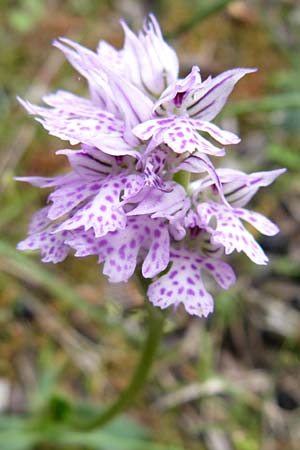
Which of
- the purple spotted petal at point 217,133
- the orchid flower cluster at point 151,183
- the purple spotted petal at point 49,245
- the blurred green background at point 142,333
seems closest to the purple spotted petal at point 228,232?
the orchid flower cluster at point 151,183

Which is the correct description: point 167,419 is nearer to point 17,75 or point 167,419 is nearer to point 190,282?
point 190,282

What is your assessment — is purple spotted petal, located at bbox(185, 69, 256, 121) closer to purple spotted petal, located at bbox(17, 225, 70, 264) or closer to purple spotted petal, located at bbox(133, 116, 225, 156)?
purple spotted petal, located at bbox(133, 116, 225, 156)

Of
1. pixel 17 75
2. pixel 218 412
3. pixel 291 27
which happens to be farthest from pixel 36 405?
pixel 291 27

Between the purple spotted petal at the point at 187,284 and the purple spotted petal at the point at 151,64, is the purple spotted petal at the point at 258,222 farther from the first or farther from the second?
the purple spotted petal at the point at 151,64

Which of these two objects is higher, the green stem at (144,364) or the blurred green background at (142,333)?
the green stem at (144,364)

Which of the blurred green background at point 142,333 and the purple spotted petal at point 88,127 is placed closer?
the purple spotted petal at point 88,127

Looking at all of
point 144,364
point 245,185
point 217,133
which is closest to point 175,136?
point 217,133

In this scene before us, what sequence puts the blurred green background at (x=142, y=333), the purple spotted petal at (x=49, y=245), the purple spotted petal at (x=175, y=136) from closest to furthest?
the purple spotted petal at (x=175, y=136) < the purple spotted petal at (x=49, y=245) < the blurred green background at (x=142, y=333)

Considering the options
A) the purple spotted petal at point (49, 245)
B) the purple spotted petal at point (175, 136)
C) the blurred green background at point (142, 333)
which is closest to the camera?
the purple spotted petal at point (175, 136)
